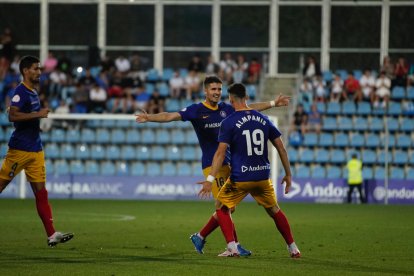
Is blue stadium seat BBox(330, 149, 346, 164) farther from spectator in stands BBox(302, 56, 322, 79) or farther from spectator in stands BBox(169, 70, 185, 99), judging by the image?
spectator in stands BBox(169, 70, 185, 99)

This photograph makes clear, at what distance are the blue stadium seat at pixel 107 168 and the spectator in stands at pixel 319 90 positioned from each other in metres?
7.25

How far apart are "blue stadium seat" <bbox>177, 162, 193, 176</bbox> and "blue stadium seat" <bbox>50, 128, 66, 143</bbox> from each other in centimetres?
377

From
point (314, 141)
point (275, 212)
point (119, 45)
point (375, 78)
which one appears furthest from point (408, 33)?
point (275, 212)

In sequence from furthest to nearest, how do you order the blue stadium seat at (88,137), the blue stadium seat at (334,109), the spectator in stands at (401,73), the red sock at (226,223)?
the spectator in stands at (401,73), the blue stadium seat at (334,109), the blue stadium seat at (88,137), the red sock at (226,223)

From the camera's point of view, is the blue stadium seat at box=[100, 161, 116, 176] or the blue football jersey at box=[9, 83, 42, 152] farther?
the blue stadium seat at box=[100, 161, 116, 176]

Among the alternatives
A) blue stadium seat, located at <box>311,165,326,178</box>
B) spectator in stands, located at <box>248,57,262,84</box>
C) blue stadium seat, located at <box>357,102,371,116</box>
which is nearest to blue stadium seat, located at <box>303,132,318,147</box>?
blue stadium seat, located at <box>311,165,326,178</box>

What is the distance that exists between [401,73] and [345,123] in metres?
3.03

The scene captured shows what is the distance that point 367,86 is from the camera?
32.2 m

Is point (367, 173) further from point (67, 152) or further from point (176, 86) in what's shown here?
point (67, 152)

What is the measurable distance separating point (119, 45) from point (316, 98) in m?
7.99

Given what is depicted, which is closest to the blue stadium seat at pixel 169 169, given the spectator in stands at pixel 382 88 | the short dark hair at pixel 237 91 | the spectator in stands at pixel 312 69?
the spectator in stands at pixel 312 69

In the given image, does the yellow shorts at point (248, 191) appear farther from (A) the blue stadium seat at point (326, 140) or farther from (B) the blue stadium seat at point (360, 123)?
(A) the blue stadium seat at point (326, 140)

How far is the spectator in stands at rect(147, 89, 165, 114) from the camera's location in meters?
31.3

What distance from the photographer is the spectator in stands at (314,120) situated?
101 ft
